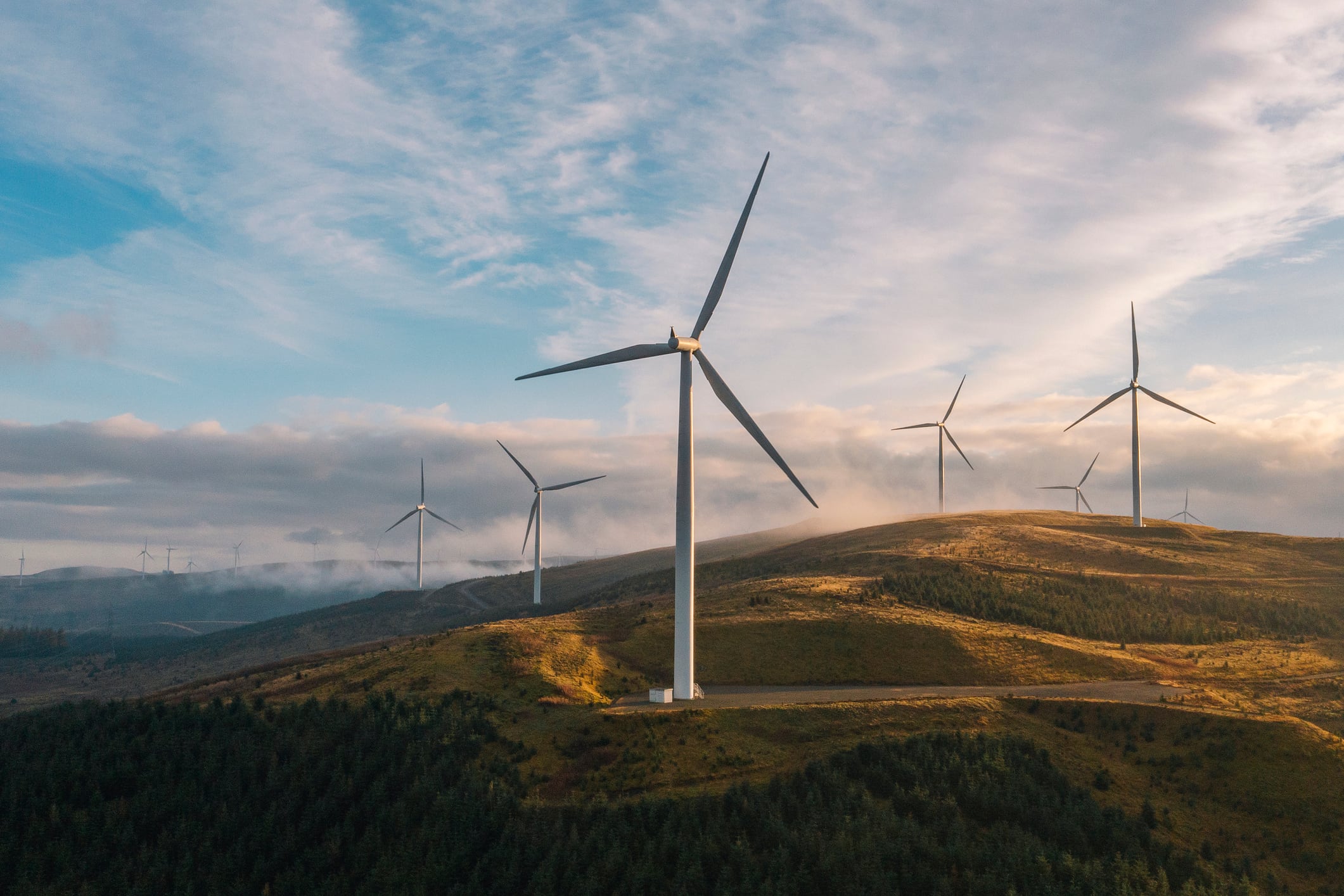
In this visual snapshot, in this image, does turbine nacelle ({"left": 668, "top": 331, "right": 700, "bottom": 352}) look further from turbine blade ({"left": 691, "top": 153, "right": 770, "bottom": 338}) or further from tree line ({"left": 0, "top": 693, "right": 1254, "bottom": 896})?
tree line ({"left": 0, "top": 693, "right": 1254, "bottom": 896})

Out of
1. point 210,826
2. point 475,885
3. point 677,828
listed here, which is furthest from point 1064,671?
point 210,826

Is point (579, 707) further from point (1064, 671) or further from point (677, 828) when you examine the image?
point (1064, 671)

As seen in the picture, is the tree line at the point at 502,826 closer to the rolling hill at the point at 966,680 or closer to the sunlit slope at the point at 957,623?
the rolling hill at the point at 966,680

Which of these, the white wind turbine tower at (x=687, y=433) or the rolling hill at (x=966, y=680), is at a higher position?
the white wind turbine tower at (x=687, y=433)

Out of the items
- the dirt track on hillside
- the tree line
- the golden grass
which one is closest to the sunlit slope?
the golden grass

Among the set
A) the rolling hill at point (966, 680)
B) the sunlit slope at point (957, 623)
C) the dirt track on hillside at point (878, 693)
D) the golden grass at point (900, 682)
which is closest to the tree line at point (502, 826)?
the rolling hill at point (966, 680)

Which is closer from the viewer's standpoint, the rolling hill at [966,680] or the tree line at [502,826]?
the tree line at [502,826]
